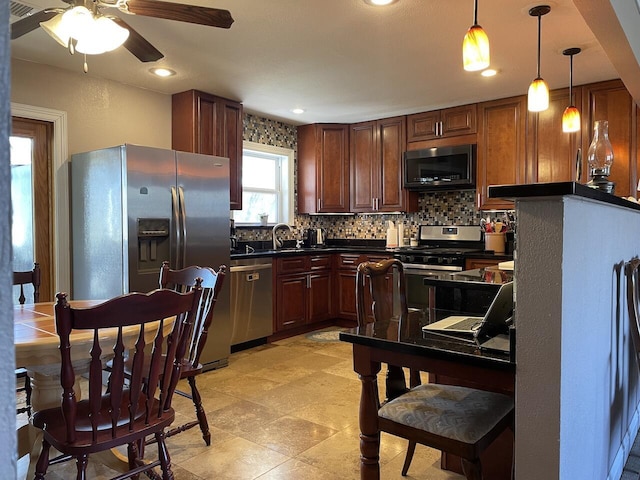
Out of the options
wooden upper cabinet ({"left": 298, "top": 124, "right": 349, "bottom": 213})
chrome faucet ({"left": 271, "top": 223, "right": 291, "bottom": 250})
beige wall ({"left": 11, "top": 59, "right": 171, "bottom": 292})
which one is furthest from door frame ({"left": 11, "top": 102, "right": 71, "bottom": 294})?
wooden upper cabinet ({"left": 298, "top": 124, "right": 349, "bottom": 213})

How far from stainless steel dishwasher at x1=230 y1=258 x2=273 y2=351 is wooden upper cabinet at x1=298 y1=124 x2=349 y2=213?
1332 millimetres

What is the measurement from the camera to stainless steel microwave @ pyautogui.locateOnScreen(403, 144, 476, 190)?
468 centimetres

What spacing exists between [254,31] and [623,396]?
280 cm

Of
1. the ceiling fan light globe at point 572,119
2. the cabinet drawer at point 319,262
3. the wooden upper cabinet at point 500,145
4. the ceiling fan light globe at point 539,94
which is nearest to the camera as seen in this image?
the ceiling fan light globe at point 539,94

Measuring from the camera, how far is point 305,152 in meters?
5.66

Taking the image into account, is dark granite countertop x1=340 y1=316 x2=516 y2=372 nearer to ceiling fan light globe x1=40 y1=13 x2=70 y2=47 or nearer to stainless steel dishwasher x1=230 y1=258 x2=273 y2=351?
ceiling fan light globe x1=40 y1=13 x2=70 y2=47

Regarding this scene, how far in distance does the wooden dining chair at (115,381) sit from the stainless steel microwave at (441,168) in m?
3.55

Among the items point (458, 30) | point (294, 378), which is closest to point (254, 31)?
point (458, 30)

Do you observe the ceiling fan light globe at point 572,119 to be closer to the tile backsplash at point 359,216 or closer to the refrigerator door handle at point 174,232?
the tile backsplash at point 359,216

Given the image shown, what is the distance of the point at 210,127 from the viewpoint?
14.1 feet

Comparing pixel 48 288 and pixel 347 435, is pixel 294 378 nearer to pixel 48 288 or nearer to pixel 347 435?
pixel 347 435

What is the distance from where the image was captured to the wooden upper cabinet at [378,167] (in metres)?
5.21

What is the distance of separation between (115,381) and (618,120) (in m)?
4.15

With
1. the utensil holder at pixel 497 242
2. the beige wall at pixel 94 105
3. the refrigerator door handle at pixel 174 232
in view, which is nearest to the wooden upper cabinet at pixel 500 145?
the utensil holder at pixel 497 242
